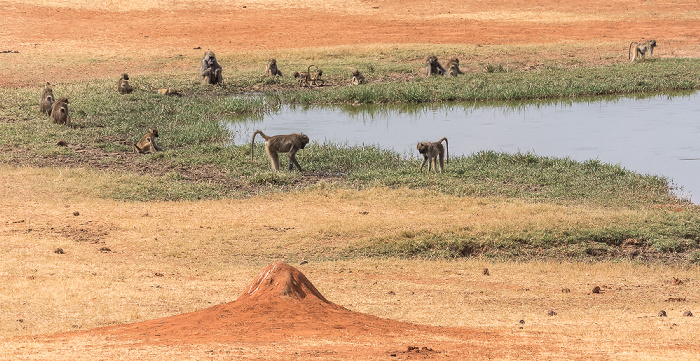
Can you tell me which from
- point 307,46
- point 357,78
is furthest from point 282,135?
point 307,46

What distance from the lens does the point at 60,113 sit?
22.3 meters

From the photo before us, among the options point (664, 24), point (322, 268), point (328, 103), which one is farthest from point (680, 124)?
point (664, 24)

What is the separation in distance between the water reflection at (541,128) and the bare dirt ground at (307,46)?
8.15 m

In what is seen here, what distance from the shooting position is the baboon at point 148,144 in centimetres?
1958

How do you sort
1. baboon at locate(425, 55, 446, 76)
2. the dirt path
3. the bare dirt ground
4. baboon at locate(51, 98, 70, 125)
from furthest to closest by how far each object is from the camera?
1. the dirt path
2. baboon at locate(425, 55, 446, 76)
3. baboon at locate(51, 98, 70, 125)
4. the bare dirt ground

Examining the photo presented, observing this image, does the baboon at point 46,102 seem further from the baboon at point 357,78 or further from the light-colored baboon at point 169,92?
the baboon at point 357,78

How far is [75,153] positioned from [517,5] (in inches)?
1381

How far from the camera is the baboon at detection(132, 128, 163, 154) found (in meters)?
19.6

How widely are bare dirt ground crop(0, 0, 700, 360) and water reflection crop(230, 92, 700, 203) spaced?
8151 millimetres

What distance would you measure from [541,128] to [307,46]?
1870 cm

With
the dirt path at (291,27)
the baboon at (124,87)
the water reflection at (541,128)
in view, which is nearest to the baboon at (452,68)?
the water reflection at (541,128)

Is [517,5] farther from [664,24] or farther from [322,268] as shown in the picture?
[322,268]

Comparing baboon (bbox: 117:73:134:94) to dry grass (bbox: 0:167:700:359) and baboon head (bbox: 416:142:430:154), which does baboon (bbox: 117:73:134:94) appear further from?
baboon head (bbox: 416:142:430:154)

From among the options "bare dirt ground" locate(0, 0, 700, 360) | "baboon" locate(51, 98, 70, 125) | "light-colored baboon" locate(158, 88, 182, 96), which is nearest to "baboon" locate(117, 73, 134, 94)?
"light-colored baboon" locate(158, 88, 182, 96)
